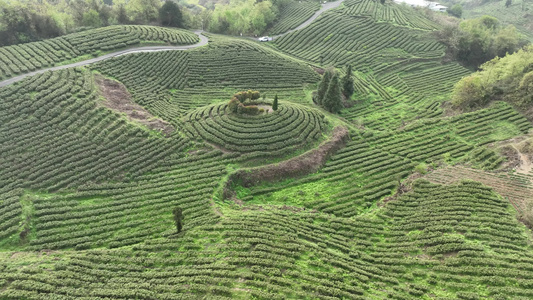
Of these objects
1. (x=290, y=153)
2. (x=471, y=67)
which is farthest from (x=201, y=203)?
(x=471, y=67)

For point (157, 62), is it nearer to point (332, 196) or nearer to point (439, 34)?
point (332, 196)

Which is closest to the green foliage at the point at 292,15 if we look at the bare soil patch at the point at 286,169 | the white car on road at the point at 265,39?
the white car on road at the point at 265,39

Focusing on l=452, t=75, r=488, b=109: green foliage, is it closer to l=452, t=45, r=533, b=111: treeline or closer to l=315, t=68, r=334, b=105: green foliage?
l=452, t=45, r=533, b=111: treeline

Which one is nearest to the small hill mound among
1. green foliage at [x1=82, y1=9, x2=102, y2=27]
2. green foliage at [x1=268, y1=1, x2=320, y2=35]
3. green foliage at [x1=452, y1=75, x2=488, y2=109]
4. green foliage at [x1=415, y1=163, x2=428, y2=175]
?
green foliage at [x1=415, y1=163, x2=428, y2=175]

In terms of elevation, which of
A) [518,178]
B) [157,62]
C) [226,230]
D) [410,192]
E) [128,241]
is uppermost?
[157,62]

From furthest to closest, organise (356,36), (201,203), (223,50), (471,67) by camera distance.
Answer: (356,36), (471,67), (223,50), (201,203)

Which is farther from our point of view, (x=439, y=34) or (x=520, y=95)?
(x=439, y=34)

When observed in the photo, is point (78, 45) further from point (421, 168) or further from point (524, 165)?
point (524, 165)
